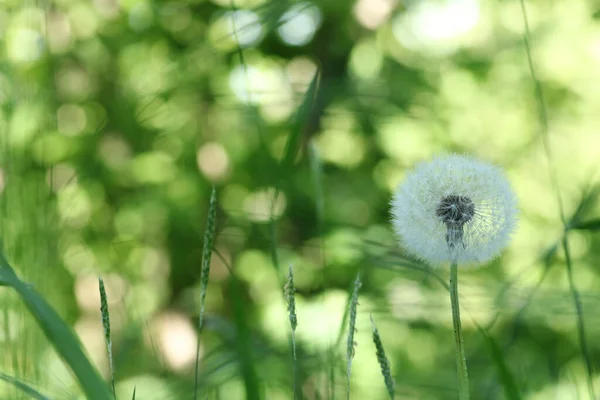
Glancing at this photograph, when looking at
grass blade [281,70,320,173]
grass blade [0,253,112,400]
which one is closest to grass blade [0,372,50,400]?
grass blade [0,253,112,400]

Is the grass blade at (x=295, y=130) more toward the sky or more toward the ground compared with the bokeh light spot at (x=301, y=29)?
more toward the ground

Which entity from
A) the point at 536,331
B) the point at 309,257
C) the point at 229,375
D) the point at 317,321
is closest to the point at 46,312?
the point at 229,375

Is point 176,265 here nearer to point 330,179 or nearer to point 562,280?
point 330,179

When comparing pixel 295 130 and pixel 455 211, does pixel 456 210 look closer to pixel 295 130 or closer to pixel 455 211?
pixel 455 211

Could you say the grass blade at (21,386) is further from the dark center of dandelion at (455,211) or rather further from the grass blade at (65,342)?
the dark center of dandelion at (455,211)

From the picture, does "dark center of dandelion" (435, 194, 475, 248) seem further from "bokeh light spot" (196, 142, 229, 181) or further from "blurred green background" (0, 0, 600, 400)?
"bokeh light spot" (196, 142, 229, 181)

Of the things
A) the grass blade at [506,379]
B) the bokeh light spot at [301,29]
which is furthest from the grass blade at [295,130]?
the bokeh light spot at [301,29]

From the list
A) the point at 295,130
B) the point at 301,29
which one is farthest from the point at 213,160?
the point at 295,130
